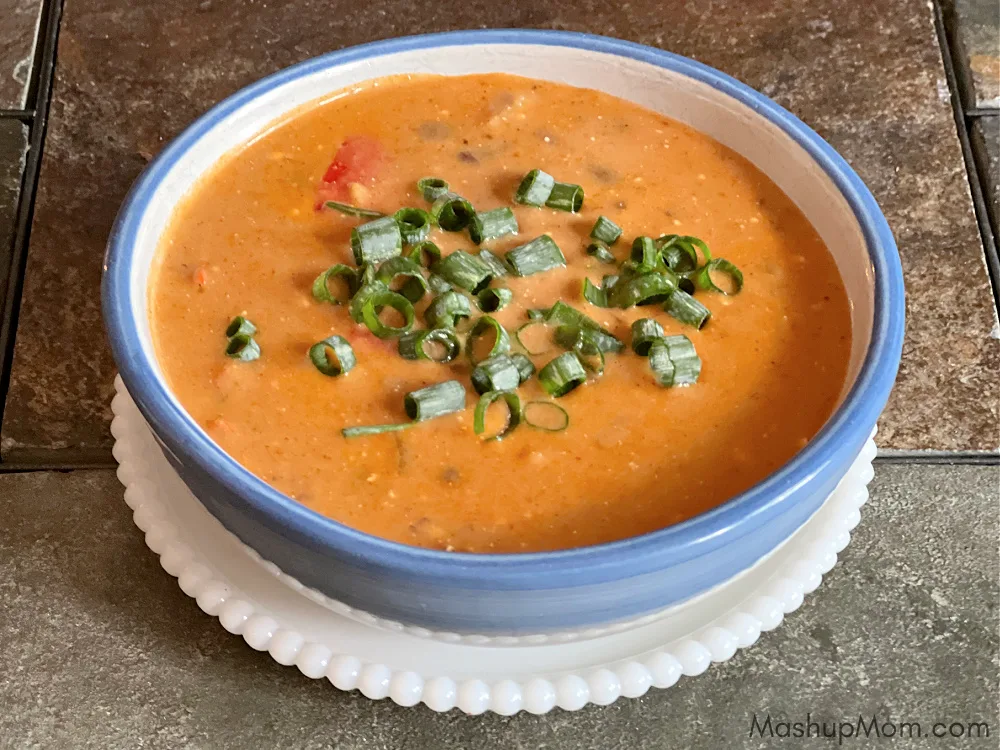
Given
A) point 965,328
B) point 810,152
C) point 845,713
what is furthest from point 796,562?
point 965,328

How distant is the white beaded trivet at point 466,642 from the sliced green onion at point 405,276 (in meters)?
0.40

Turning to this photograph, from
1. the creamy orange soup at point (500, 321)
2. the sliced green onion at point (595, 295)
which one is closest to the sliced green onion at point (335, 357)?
the creamy orange soup at point (500, 321)

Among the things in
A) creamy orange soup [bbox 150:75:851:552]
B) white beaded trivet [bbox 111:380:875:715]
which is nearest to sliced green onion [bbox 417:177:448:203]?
creamy orange soup [bbox 150:75:851:552]

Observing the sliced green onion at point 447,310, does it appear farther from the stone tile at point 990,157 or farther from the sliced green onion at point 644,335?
the stone tile at point 990,157

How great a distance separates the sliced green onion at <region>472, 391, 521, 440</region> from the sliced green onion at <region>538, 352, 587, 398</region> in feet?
0.15

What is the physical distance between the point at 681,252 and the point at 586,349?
235 mm

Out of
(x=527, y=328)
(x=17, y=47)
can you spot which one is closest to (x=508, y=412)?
(x=527, y=328)

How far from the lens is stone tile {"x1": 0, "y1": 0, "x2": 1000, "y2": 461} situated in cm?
178

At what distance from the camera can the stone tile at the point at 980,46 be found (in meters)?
2.24

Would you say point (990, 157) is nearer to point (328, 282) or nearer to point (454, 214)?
point (454, 214)

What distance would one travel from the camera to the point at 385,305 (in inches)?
57.6

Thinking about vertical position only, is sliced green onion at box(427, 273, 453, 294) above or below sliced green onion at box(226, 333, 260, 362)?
above

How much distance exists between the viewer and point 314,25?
234 cm

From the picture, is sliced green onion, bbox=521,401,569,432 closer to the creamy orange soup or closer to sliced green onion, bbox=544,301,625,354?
the creamy orange soup
